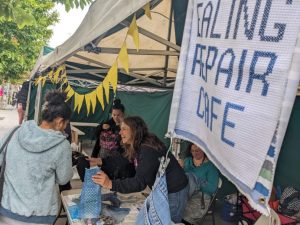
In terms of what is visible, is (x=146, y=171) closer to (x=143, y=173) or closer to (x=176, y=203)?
(x=143, y=173)

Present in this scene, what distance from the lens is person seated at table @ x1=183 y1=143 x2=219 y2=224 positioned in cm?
386

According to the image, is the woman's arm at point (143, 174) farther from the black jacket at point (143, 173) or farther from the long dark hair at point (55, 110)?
the long dark hair at point (55, 110)

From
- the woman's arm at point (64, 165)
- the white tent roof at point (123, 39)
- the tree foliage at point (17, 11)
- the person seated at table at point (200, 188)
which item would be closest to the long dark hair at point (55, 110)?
the woman's arm at point (64, 165)

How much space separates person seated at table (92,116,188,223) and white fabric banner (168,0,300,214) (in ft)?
4.37

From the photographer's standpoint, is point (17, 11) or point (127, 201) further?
point (17, 11)

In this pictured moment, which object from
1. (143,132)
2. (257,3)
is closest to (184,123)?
(257,3)

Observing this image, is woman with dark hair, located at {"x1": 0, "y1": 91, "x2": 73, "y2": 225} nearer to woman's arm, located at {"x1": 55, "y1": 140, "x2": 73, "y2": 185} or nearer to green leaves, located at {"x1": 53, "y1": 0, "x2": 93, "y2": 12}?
woman's arm, located at {"x1": 55, "y1": 140, "x2": 73, "y2": 185}

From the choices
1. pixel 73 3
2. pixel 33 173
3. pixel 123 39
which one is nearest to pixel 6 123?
pixel 73 3

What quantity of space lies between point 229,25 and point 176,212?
7.26ft

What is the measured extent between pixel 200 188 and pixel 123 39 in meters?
2.12

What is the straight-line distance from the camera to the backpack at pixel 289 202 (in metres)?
4.30

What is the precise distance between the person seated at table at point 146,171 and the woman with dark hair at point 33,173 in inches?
12.8

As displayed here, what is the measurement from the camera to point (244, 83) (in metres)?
1.05

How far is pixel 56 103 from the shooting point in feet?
8.39
